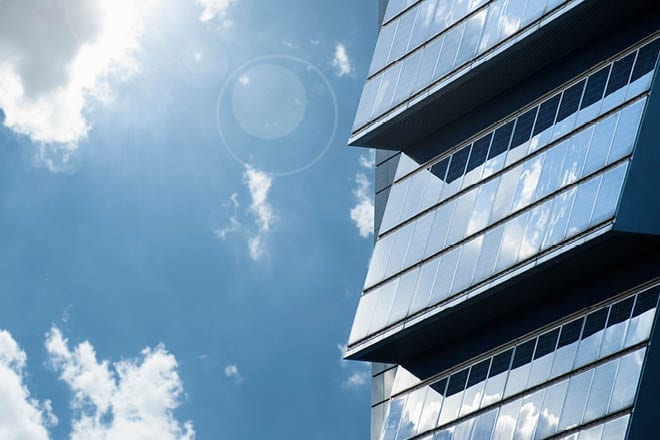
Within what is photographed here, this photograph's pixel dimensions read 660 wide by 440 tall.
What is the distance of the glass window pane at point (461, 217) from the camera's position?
44562mm

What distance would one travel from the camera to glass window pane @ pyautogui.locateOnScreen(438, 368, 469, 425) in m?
43.2

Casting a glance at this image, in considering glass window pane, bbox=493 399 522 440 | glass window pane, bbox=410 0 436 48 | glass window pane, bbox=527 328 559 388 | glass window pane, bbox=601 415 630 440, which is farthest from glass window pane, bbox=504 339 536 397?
glass window pane, bbox=410 0 436 48

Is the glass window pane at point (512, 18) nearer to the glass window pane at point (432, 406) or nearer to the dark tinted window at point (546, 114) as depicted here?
the dark tinted window at point (546, 114)

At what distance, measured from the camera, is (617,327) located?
38312 millimetres

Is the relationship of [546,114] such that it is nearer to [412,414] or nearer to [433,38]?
[433,38]

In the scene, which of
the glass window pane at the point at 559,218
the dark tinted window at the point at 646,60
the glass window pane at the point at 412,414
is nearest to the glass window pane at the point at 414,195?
the glass window pane at the point at 412,414

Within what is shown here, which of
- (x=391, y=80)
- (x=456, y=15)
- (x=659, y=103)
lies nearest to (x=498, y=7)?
(x=456, y=15)

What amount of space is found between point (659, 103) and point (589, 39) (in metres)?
5.20

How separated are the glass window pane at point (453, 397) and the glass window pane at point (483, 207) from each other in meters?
4.71

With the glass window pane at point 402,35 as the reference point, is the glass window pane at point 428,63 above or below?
below

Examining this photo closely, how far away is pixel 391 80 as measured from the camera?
5147 centimetres

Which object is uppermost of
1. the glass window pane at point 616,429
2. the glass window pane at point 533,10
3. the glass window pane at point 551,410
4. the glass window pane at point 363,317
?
the glass window pane at point 533,10

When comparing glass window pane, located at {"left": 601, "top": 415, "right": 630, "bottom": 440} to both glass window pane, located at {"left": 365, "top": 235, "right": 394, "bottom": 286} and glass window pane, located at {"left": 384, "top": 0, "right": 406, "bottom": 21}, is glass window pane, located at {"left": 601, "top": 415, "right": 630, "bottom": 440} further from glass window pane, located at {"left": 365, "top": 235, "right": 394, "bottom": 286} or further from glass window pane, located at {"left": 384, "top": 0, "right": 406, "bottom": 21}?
glass window pane, located at {"left": 384, "top": 0, "right": 406, "bottom": 21}

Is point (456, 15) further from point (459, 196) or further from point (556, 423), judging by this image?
point (556, 423)
